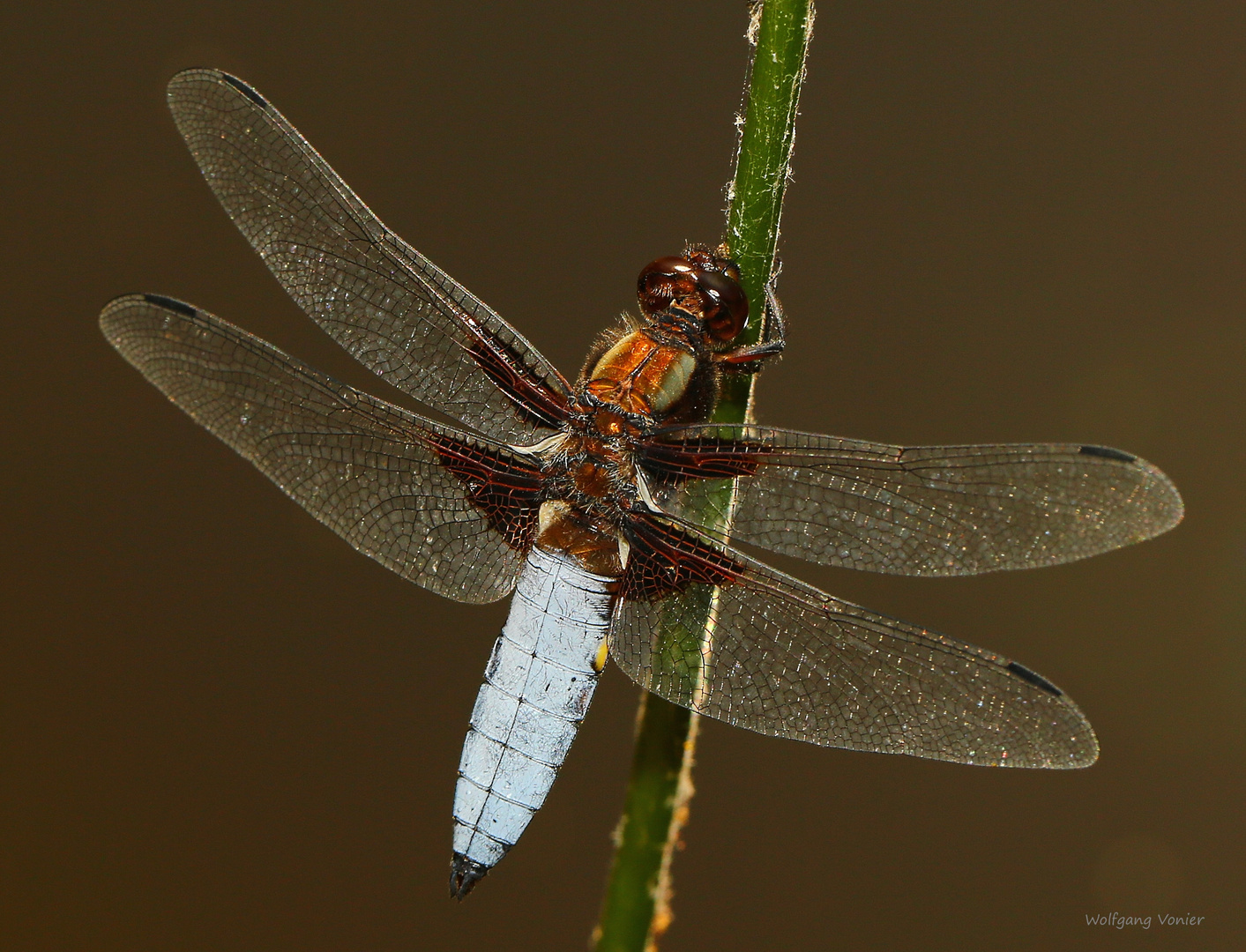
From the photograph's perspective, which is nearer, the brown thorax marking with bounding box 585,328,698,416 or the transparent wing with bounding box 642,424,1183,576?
the transparent wing with bounding box 642,424,1183,576

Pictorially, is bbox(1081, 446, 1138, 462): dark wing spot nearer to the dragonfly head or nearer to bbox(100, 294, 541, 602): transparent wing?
the dragonfly head

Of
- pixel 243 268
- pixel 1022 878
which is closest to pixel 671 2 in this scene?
pixel 243 268

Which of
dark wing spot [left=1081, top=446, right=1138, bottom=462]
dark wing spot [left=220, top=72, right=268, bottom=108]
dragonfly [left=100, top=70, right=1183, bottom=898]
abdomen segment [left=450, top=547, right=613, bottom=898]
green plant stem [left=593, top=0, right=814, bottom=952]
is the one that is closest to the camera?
green plant stem [left=593, top=0, right=814, bottom=952]

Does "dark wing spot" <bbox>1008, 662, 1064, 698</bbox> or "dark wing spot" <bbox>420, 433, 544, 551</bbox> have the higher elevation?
"dark wing spot" <bbox>420, 433, 544, 551</bbox>

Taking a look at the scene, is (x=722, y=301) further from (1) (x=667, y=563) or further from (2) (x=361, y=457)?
(2) (x=361, y=457)

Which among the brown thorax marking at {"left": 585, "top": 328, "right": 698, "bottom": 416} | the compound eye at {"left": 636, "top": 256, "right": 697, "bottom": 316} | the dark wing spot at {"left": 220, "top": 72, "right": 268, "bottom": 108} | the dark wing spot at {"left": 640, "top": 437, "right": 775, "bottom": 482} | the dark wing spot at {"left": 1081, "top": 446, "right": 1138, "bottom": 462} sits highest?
the dark wing spot at {"left": 220, "top": 72, "right": 268, "bottom": 108}

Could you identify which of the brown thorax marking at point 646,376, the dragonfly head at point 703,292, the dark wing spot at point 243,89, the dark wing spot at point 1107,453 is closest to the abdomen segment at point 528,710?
the brown thorax marking at point 646,376


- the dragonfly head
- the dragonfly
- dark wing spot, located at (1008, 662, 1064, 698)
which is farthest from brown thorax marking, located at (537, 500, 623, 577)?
dark wing spot, located at (1008, 662, 1064, 698)

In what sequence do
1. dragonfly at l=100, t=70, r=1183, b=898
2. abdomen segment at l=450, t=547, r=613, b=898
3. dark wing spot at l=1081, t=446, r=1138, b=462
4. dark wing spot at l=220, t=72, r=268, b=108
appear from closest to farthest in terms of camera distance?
dark wing spot at l=1081, t=446, r=1138, b=462 < dragonfly at l=100, t=70, r=1183, b=898 < abdomen segment at l=450, t=547, r=613, b=898 < dark wing spot at l=220, t=72, r=268, b=108
